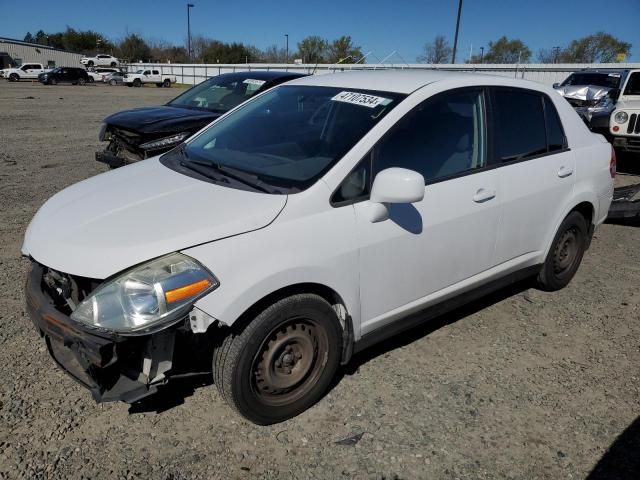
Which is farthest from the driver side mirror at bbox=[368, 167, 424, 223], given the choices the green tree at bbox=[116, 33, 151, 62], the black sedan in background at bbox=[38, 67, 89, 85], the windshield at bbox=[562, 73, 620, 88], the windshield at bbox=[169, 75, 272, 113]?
the green tree at bbox=[116, 33, 151, 62]

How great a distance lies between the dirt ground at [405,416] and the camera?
98.9 inches

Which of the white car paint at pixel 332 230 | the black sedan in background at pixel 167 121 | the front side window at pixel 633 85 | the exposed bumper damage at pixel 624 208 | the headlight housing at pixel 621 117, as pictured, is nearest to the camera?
the white car paint at pixel 332 230

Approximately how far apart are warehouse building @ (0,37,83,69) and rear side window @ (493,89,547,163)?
246ft

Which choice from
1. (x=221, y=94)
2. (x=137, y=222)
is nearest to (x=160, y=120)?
(x=221, y=94)

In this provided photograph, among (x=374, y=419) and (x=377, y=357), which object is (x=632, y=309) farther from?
(x=374, y=419)

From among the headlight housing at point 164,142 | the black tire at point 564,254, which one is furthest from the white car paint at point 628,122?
the headlight housing at point 164,142

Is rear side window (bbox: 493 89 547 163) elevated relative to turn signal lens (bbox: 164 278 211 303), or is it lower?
elevated

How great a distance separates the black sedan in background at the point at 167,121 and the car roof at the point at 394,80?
295 centimetres

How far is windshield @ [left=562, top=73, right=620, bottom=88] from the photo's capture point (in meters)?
16.0

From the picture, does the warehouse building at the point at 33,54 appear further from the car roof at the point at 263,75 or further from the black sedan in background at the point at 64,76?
the car roof at the point at 263,75

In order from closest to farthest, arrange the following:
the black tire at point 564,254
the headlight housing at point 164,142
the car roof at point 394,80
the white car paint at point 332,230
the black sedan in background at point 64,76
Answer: the white car paint at point 332,230 < the car roof at point 394,80 < the black tire at point 564,254 < the headlight housing at point 164,142 < the black sedan in background at point 64,76

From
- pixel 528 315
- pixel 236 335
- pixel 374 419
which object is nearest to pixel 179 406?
pixel 236 335

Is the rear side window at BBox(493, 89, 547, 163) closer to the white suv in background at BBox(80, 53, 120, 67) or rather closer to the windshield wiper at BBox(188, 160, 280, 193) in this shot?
the windshield wiper at BBox(188, 160, 280, 193)

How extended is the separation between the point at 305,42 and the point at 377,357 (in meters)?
65.3
